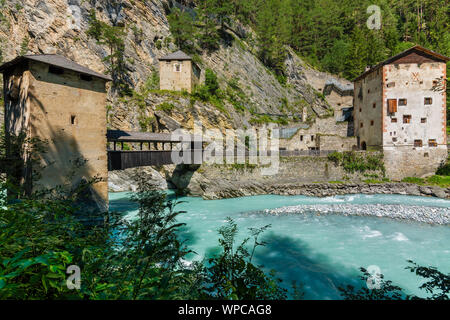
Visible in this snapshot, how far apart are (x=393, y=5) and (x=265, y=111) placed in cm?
4162

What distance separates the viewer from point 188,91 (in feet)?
79.3

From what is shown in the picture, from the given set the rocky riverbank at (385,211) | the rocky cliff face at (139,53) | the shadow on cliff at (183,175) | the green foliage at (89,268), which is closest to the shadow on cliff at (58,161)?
the green foliage at (89,268)

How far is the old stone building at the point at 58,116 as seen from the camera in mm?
8402

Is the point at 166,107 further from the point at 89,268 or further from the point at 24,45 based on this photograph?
the point at 89,268

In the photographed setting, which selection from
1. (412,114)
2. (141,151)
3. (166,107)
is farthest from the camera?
(166,107)

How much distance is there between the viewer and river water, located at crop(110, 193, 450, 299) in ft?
22.2

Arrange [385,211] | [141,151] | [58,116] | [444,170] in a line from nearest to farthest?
[58,116] → [385,211] → [141,151] → [444,170]

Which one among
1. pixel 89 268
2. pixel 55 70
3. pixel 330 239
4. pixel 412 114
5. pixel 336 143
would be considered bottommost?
pixel 330 239

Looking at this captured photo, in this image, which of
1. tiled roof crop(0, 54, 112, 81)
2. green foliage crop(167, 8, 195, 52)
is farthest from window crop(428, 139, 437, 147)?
green foliage crop(167, 8, 195, 52)

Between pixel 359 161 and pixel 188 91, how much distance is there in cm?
1939

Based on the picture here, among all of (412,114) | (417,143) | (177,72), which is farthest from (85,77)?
(417,143)

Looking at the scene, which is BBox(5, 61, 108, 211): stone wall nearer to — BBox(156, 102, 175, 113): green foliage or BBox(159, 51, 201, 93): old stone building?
BBox(156, 102, 175, 113): green foliage

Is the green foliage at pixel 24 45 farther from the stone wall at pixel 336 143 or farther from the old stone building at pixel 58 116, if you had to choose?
the stone wall at pixel 336 143

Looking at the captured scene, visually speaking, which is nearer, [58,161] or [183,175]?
[58,161]
